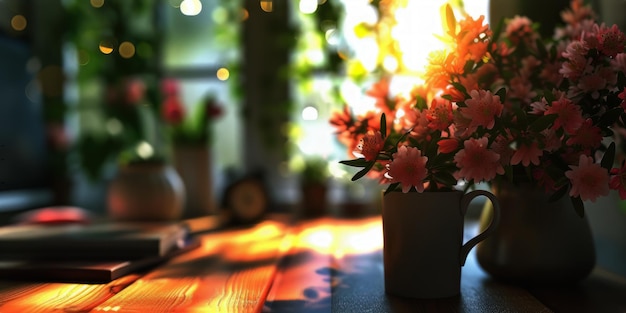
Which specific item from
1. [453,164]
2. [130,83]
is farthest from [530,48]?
[130,83]

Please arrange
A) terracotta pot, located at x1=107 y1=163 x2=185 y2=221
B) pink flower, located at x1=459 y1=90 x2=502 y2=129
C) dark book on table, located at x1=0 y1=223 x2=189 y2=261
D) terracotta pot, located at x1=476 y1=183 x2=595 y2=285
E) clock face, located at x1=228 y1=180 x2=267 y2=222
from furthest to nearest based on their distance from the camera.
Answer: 1. clock face, located at x1=228 y1=180 x2=267 y2=222
2. terracotta pot, located at x1=107 y1=163 x2=185 y2=221
3. dark book on table, located at x1=0 y1=223 x2=189 y2=261
4. terracotta pot, located at x1=476 y1=183 x2=595 y2=285
5. pink flower, located at x1=459 y1=90 x2=502 y2=129

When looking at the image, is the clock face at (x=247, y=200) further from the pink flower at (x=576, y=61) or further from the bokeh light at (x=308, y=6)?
the pink flower at (x=576, y=61)

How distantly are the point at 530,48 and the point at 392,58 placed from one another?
19.8 inches

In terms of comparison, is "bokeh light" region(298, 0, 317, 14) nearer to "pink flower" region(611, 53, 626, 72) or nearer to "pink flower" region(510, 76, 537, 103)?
"pink flower" region(510, 76, 537, 103)

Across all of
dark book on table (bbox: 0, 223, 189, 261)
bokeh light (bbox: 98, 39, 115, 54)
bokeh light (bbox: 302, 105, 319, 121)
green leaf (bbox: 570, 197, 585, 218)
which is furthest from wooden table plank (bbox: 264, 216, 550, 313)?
bokeh light (bbox: 98, 39, 115, 54)

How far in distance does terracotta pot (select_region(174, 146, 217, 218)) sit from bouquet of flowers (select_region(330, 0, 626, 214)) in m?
0.87

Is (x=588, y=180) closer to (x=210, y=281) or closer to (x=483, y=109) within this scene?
(x=483, y=109)

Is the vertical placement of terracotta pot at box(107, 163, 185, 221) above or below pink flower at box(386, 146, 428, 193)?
below

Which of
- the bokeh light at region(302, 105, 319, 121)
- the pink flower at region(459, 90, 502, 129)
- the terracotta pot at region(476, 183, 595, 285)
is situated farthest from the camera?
the bokeh light at region(302, 105, 319, 121)

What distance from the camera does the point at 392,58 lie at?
126cm

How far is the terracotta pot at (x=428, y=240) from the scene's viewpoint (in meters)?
0.66

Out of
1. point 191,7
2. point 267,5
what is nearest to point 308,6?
point 267,5

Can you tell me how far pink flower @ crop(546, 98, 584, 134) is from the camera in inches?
24.1

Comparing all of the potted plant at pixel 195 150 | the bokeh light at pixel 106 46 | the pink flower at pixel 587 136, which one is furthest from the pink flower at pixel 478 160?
the bokeh light at pixel 106 46
